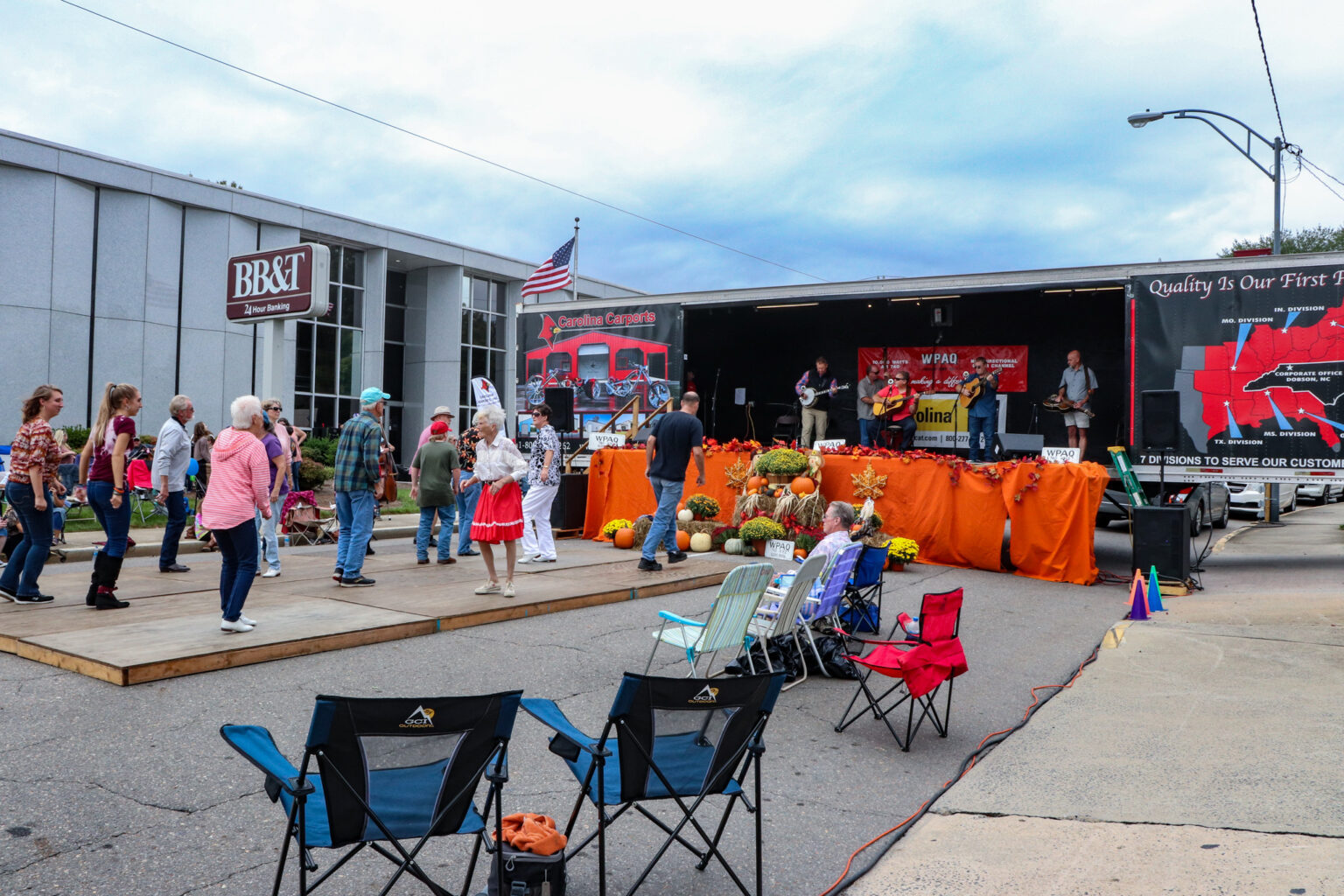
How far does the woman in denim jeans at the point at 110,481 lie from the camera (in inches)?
295

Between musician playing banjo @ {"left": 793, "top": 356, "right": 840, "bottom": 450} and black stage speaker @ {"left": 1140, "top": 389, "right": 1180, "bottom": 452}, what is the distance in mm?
7200

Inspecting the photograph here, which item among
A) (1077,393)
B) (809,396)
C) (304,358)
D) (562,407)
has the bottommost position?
(562,407)

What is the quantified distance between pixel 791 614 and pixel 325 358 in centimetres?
2296

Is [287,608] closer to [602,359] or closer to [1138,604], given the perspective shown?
[1138,604]

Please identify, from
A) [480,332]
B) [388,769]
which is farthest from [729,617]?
[480,332]

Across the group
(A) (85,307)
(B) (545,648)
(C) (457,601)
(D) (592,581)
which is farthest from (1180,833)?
(A) (85,307)

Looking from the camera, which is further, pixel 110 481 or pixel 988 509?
pixel 988 509

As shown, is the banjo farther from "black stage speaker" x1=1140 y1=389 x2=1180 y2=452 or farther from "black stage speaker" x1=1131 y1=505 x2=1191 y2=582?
"black stage speaker" x1=1131 y1=505 x2=1191 y2=582

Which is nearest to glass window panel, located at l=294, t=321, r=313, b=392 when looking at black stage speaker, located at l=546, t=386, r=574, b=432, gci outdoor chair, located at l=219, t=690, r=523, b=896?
black stage speaker, located at l=546, t=386, r=574, b=432

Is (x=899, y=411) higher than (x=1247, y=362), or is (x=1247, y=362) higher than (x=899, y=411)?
(x=1247, y=362)

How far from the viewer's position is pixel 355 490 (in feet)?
29.3

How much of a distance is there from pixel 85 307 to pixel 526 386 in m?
10.4

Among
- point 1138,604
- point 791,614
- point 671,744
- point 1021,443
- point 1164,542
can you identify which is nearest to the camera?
point 671,744

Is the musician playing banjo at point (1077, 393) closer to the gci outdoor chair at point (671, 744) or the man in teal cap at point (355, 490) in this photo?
the man in teal cap at point (355, 490)
